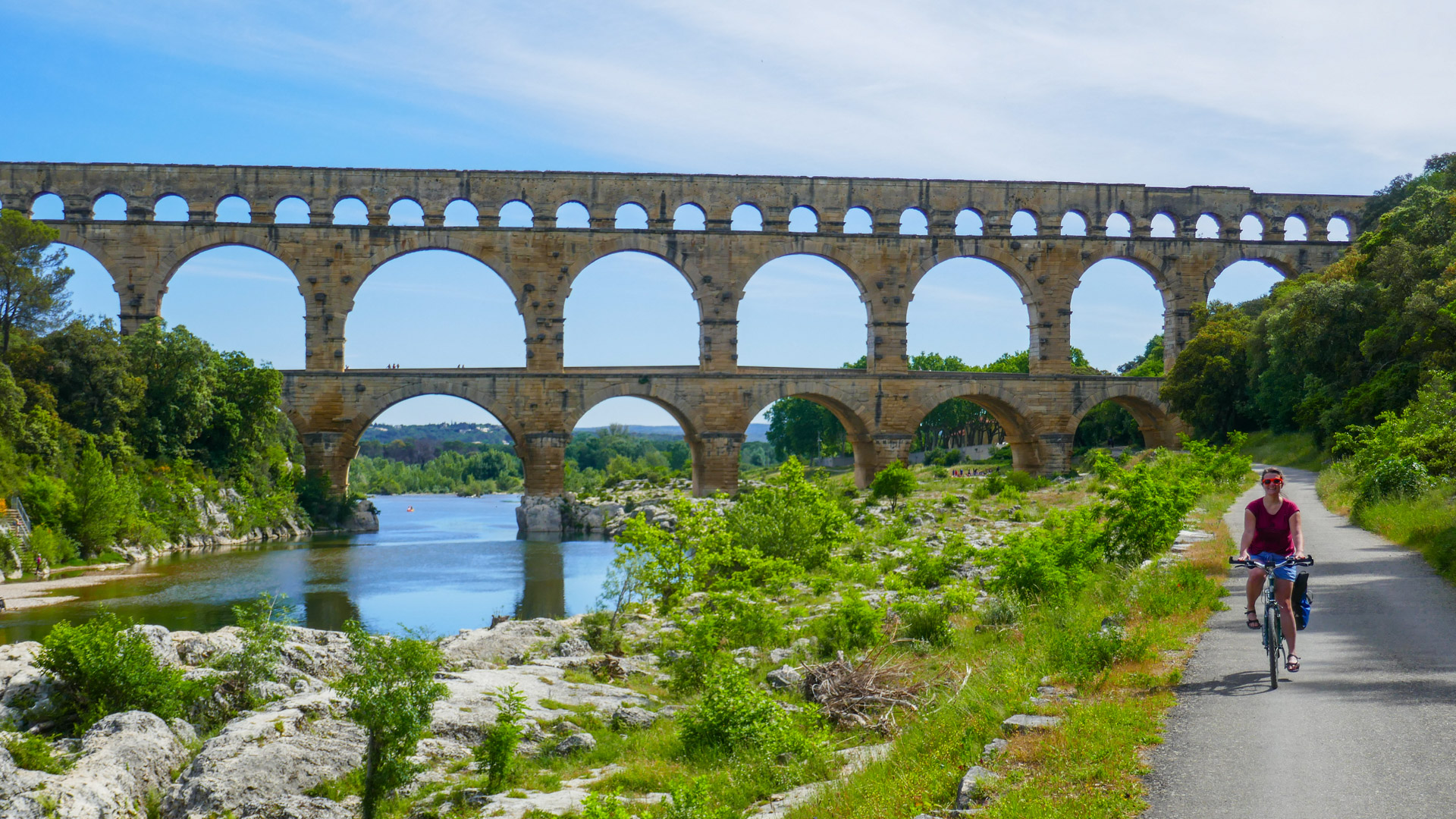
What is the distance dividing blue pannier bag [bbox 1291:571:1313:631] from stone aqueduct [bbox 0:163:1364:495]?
2514cm

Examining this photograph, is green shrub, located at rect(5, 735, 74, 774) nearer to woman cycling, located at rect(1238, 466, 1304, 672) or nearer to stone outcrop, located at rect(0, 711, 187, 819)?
stone outcrop, located at rect(0, 711, 187, 819)

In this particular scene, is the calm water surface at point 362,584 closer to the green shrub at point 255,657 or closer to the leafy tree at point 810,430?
the green shrub at point 255,657

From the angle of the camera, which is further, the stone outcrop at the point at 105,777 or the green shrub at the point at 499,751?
the green shrub at the point at 499,751

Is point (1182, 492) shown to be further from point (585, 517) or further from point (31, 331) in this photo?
point (31, 331)

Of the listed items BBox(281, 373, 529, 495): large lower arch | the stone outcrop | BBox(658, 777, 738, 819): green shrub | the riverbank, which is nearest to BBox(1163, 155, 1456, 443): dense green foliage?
the riverbank

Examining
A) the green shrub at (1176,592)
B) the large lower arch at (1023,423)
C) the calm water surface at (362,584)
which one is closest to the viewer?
the green shrub at (1176,592)

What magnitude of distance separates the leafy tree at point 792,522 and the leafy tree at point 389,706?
8599mm

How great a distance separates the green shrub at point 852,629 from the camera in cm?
1029

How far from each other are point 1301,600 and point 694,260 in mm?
26180

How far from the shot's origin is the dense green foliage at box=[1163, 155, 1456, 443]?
20.4 meters

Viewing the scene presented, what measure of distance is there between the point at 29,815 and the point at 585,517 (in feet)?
83.9

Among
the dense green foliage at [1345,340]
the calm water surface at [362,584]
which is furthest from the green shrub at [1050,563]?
the dense green foliage at [1345,340]

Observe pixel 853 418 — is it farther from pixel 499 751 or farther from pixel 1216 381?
pixel 499 751

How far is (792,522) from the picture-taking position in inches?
635
